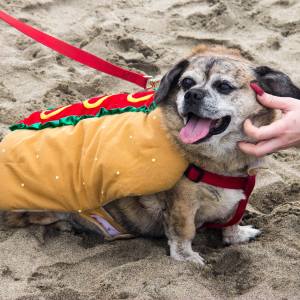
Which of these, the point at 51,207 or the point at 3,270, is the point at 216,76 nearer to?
the point at 51,207

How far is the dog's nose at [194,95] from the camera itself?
112 inches

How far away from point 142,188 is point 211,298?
0.67 meters

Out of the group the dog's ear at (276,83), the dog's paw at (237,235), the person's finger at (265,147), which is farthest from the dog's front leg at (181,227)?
the dog's ear at (276,83)

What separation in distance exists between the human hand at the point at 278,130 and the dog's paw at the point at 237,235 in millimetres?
755

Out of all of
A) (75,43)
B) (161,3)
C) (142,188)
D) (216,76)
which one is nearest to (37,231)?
(142,188)

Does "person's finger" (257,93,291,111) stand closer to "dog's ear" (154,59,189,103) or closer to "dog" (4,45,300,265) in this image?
"dog" (4,45,300,265)

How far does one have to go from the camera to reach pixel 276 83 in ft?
9.61

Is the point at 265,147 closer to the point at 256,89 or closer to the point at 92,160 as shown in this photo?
the point at 256,89

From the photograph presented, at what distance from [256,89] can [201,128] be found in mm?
349

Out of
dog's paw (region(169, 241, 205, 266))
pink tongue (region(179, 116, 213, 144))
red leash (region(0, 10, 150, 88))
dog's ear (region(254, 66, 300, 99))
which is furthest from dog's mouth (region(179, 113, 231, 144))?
red leash (region(0, 10, 150, 88))

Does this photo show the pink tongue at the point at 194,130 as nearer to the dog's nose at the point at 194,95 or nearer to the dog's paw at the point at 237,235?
the dog's nose at the point at 194,95

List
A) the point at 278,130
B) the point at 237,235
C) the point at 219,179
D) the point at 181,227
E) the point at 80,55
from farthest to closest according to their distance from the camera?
the point at 80,55, the point at 237,235, the point at 181,227, the point at 219,179, the point at 278,130

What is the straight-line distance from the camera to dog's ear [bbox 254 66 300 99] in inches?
114

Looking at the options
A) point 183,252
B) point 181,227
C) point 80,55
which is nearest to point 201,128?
point 181,227
